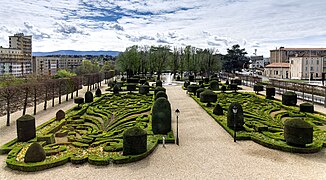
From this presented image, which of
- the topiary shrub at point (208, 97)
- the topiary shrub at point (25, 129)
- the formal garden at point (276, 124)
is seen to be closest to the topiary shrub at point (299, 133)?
the formal garden at point (276, 124)

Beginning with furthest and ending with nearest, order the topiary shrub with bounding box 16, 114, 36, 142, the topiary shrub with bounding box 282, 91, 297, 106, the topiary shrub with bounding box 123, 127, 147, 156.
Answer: the topiary shrub with bounding box 282, 91, 297, 106
the topiary shrub with bounding box 16, 114, 36, 142
the topiary shrub with bounding box 123, 127, 147, 156

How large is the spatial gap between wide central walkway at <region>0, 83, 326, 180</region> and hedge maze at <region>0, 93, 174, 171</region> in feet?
1.49

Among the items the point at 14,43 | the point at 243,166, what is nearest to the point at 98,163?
the point at 243,166

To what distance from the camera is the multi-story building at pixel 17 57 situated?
8938cm

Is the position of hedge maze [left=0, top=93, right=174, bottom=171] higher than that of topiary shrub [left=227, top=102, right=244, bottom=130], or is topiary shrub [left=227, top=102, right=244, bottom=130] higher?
topiary shrub [left=227, top=102, right=244, bottom=130]

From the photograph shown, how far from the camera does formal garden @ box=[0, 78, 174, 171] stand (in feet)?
50.5

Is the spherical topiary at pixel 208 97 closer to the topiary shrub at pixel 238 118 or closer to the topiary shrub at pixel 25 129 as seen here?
the topiary shrub at pixel 238 118

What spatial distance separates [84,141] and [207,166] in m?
8.58

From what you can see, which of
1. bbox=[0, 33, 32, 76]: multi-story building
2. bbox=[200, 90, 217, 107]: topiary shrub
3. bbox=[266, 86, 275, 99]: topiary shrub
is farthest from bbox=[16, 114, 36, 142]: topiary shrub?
bbox=[0, 33, 32, 76]: multi-story building

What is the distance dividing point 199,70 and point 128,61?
21.5 m

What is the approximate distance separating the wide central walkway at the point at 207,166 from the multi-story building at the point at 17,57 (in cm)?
6016

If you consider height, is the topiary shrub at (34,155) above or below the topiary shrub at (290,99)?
below

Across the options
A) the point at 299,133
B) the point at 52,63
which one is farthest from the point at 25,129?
the point at 52,63

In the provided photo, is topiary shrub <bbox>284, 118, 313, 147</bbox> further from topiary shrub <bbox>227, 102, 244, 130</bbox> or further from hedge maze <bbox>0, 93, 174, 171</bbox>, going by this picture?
hedge maze <bbox>0, 93, 174, 171</bbox>
